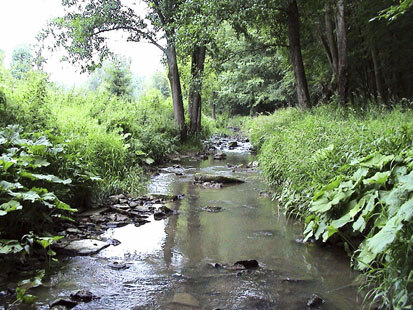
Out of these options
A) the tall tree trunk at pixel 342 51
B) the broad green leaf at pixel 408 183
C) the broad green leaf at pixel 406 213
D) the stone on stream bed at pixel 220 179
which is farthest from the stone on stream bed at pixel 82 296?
the tall tree trunk at pixel 342 51

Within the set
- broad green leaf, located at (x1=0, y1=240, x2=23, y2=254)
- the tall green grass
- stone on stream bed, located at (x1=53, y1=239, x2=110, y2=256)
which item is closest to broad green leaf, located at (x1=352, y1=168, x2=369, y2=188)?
stone on stream bed, located at (x1=53, y1=239, x2=110, y2=256)

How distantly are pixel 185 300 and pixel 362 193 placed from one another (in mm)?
2144

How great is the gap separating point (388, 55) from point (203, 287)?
50.6ft

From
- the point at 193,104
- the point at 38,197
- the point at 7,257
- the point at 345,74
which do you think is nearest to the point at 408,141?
Answer: the point at 38,197

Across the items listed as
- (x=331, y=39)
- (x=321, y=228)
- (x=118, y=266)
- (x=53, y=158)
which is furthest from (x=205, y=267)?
(x=331, y=39)

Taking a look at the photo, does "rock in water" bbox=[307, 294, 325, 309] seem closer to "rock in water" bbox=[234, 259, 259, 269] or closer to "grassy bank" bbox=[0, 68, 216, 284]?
"rock in water" bbox=[234, 259, 259, 269]

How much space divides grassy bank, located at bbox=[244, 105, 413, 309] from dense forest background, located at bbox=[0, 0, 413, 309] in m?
0.02

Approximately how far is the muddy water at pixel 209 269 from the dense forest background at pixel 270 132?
387 mm

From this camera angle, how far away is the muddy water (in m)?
2.98

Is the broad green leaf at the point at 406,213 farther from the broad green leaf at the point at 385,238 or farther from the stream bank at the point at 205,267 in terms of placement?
the stream bank at the point at 205,267

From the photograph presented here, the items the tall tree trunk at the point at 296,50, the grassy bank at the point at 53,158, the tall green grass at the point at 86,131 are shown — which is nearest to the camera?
the grassy bank at the point at 53,158

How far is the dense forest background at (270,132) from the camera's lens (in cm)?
335

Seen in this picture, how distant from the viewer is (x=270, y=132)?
11555 mm

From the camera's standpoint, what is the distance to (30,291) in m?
3.03
